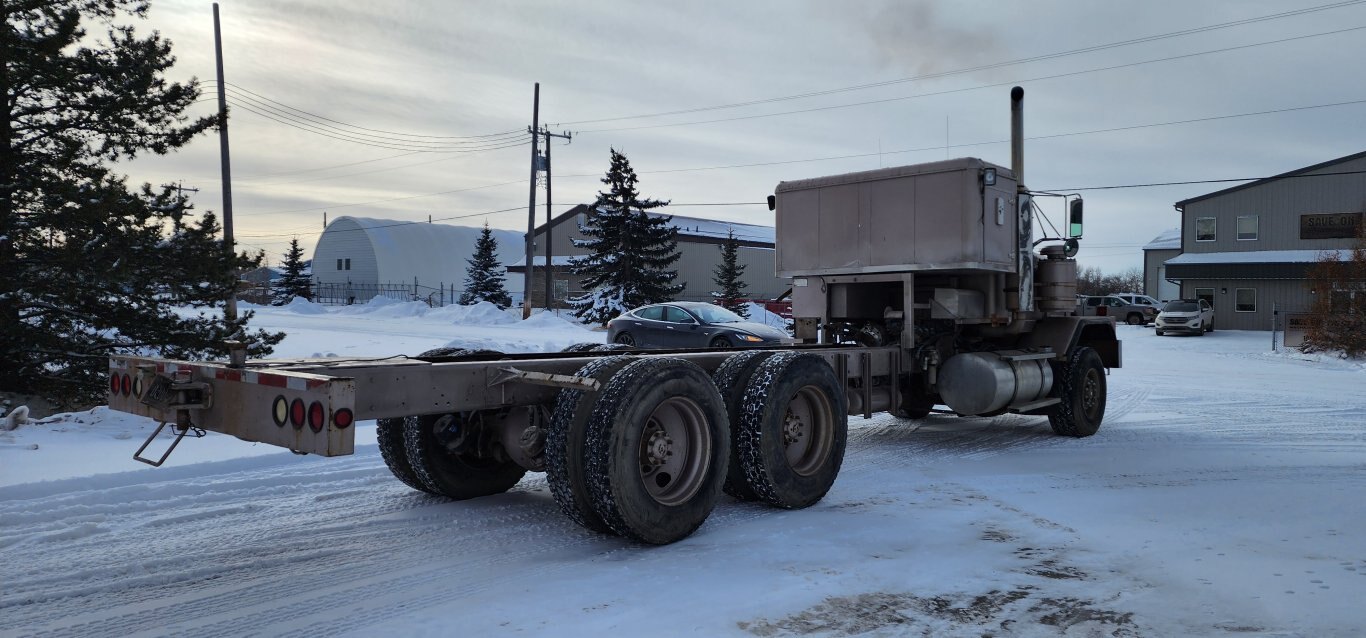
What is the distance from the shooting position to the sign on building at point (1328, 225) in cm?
3559

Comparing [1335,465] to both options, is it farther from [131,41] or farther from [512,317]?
[512,317]

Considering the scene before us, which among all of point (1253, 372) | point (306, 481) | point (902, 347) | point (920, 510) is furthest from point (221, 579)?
point (1253, 372)

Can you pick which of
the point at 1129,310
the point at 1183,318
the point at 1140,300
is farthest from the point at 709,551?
the point at 1140,300

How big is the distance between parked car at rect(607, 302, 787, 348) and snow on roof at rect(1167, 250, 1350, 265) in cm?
2710

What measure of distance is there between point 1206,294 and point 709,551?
3965cm

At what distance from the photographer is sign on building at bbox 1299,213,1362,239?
3559 centimetres

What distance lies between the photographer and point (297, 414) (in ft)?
14.3

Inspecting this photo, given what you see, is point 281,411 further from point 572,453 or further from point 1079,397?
point 1079,397

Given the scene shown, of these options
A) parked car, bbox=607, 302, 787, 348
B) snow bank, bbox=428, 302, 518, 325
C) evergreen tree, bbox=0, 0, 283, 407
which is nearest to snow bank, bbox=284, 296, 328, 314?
snow bank, bbox=428, 302, 518, 325

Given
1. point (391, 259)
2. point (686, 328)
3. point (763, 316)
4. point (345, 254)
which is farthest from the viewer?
point (345, 254)

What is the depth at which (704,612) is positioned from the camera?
168 inches

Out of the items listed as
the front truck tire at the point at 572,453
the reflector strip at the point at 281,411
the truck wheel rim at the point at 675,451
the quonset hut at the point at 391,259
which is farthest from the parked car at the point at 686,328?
the quonset hut at the point at 391,259

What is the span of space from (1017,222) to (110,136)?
34.1ft

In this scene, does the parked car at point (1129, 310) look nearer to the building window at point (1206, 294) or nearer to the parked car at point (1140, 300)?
the parked car at point (1140, 300)
